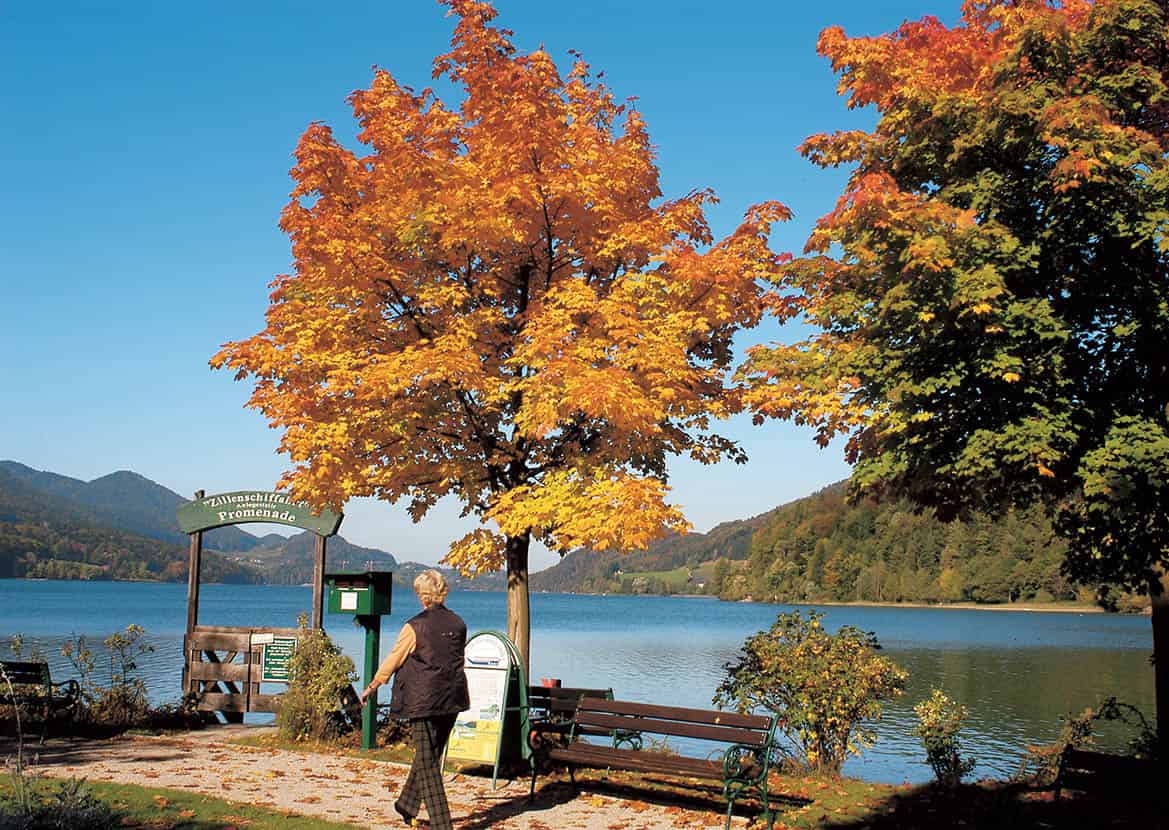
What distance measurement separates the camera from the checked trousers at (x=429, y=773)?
7574 mm

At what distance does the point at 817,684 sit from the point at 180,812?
22.5ft

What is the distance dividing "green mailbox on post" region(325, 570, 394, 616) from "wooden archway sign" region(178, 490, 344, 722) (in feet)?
4.18

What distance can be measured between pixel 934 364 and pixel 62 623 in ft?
→ 274

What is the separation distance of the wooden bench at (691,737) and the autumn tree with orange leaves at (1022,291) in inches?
148

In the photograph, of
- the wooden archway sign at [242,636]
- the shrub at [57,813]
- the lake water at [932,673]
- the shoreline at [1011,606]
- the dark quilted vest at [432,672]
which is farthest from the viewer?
the shoreline at [1011,606]

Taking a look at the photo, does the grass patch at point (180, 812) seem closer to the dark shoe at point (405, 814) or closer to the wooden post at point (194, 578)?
the dark shoe at point (405, 814)

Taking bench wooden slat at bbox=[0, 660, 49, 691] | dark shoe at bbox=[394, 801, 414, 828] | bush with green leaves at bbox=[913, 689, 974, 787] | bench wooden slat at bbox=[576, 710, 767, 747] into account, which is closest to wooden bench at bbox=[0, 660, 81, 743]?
bench wooden slat at bbox=[0, 660, 49, 691]

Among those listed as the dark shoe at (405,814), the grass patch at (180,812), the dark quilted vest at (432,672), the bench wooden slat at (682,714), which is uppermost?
the dark quilted vest at (432,672)

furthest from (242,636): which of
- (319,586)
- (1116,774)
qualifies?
(1116,774)

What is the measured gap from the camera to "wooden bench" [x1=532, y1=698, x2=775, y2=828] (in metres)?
8.69

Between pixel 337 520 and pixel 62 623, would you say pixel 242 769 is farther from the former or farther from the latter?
pixel 62 623

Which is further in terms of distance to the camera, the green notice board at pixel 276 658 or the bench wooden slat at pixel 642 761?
the green notice board at pixel 276 658

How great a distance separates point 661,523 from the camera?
1034 centimetres

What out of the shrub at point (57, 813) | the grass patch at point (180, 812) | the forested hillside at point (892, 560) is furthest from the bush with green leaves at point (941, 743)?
the forested hillside at point (892, 560)
